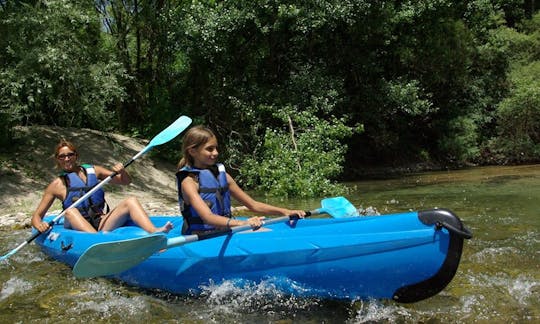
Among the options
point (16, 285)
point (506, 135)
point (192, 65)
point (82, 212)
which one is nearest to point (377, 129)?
point (506, 135)

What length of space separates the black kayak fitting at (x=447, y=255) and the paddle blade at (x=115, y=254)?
1.39 m

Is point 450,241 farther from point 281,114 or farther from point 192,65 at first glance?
point 192,65

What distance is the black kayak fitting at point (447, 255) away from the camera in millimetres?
2498

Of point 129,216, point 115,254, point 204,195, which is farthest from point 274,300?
point 129,216

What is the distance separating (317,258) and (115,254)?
1.18 metres

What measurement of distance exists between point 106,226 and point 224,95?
7186mm

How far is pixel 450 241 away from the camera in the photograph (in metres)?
2.51

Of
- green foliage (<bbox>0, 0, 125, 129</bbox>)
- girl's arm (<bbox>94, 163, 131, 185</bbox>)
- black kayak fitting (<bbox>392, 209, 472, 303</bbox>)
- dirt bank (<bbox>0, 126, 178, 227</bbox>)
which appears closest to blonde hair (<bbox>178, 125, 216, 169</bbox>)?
girl's arm (<bbox>94, 163, 131, 185</bbox>)

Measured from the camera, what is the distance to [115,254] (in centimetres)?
303

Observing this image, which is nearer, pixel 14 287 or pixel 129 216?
pixel 14 287

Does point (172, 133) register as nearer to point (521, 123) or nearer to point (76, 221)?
point (76, 221)

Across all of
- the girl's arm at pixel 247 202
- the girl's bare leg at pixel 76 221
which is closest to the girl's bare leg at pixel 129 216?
the girl's bare leg at pixel 76 221

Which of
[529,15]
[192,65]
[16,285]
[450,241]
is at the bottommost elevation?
[16,285]

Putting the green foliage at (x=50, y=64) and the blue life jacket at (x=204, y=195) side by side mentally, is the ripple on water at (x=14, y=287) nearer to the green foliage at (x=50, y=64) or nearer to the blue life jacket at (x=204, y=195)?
the blue life jacket at (x=204, y=195)
